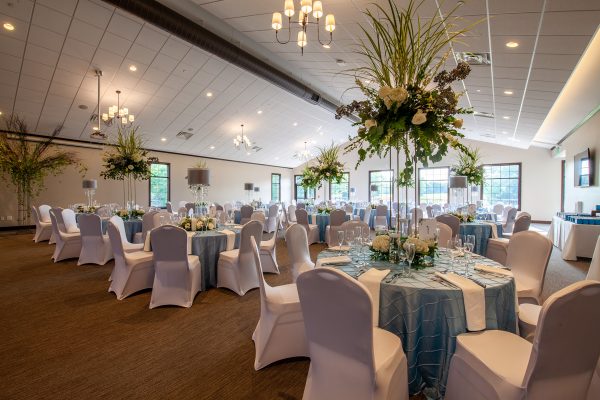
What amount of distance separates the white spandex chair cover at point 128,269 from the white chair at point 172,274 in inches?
17.8

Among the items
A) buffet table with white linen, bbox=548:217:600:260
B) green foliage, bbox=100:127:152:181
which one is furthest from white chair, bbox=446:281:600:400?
buffet table with white linen, bbox=548:217:600:260

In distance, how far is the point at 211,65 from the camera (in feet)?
26.5

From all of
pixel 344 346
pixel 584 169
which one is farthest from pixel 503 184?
pixel 344 346

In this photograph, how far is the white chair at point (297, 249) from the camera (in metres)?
3.12

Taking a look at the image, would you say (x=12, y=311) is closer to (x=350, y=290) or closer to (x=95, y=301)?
(x=95, y=301)

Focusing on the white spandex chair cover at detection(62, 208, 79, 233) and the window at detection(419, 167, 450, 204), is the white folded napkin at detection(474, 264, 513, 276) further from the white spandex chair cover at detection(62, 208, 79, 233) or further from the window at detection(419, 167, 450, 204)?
the window at detection(419, 167, 450, 204)

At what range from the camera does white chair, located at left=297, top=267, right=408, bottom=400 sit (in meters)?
1.39

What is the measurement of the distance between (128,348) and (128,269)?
1467 mm

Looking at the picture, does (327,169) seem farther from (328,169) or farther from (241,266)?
(241,266)

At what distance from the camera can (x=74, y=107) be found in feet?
28.7

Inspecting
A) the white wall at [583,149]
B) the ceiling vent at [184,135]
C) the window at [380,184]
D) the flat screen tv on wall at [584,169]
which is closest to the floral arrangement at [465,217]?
the white wall at [583,149]

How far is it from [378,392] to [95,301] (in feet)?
12.7

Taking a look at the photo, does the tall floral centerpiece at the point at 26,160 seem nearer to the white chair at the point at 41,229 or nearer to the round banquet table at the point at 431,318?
the white chair at the point at 41,229

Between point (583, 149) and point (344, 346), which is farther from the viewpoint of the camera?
point (583, 149)
